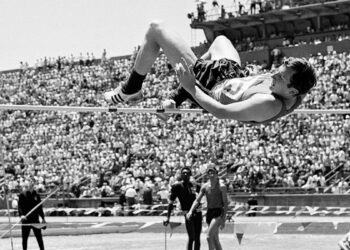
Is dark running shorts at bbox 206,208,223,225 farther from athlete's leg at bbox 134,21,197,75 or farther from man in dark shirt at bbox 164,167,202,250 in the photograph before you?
athlete's leg at bbox 134,21,197,75

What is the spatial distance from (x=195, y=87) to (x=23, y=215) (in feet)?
27.7

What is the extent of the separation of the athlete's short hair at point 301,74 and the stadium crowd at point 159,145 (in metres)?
17.1

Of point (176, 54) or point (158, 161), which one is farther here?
point (158, 161)

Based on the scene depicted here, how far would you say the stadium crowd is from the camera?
2550cm

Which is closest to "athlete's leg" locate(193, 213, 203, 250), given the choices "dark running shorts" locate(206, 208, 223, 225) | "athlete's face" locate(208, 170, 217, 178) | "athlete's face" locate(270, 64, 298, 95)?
"dark running shorts" locate(206, 208, 223, 225)

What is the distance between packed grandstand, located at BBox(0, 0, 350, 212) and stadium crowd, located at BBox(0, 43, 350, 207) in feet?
0.11

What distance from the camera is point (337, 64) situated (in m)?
30.7

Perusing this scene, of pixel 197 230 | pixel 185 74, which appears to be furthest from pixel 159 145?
pixel 185 74

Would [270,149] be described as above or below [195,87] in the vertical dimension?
below

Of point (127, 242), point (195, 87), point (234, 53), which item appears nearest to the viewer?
point (195, 87)

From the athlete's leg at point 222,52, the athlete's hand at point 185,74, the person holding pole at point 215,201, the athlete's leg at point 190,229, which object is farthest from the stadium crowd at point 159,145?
the athlete's hand at point 185,74

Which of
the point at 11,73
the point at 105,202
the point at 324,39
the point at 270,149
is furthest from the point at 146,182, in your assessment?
the point at 11,73

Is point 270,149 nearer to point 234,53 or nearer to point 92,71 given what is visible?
point 92,71

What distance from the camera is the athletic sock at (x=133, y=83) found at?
7238mm
